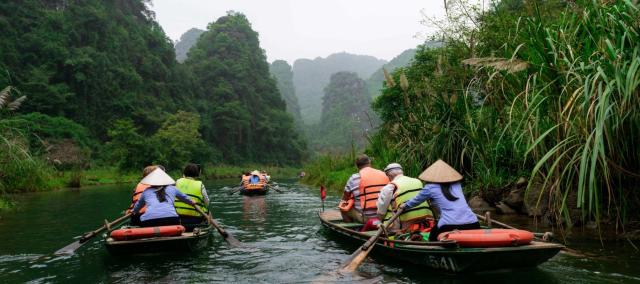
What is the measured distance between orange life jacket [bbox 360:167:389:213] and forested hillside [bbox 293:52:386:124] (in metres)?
146

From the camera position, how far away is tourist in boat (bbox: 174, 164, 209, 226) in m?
8.51

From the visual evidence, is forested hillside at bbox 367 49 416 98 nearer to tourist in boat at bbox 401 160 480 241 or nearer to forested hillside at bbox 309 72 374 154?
forested hillside at bbox 309 72 374 154

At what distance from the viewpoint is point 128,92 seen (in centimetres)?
4522

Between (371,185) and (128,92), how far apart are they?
41.9 meters

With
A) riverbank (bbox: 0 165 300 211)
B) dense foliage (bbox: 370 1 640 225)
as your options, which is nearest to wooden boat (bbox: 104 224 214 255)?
dense foliage (bbox: 370 1 640 225)

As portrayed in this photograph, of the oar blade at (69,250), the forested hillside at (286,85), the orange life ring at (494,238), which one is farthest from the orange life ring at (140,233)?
the forested hillside at (286,85)

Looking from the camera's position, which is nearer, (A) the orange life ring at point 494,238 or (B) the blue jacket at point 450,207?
(A) the orange life ring at point 494,238

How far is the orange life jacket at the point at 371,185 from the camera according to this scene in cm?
798

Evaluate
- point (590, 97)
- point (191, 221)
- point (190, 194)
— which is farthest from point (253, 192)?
point (590, 97)

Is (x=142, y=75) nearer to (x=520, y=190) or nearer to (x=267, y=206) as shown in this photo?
(x=267, y=206)

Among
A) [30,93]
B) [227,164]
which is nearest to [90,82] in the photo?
[30,93]

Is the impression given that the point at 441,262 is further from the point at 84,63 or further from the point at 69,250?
the point at 84,63

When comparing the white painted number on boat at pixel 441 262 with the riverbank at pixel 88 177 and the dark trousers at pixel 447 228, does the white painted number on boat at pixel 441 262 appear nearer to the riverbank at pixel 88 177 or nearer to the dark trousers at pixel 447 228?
the dark trousers at pixel 447 228

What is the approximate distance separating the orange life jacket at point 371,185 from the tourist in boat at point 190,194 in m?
2.77
